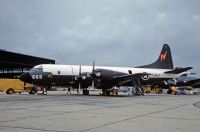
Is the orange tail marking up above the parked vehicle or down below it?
above

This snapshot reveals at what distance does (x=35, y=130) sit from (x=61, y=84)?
30721 millimetres

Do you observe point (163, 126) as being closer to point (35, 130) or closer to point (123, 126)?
point (123, 126)

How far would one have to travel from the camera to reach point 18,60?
98688mm

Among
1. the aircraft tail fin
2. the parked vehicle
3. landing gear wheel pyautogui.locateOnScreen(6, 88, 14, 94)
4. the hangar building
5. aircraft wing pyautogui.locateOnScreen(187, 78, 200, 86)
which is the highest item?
the hangar building

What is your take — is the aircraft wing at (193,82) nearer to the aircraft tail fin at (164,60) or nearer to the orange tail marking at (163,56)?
the aircraft tail fin at (164,60)

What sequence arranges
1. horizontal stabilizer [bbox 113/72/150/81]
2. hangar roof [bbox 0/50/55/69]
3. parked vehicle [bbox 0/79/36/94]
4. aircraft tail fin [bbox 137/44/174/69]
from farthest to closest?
hangar roof [bbox 0/50/55/69], aircraft tail fin [bbox 137/44/174/69], parked vehicle [bbox 0/79/36/94], horizontal stabilizer [bbox 113/72/150/81]

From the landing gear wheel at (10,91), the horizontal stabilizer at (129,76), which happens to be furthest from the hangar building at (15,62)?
the horizontal stabilizer at (129,76)

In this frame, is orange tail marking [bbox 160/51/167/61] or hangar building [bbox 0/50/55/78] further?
hangar building [bbox 0/50/55/78]

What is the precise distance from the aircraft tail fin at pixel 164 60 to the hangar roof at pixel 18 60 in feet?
160

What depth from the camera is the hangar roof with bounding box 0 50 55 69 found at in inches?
3563

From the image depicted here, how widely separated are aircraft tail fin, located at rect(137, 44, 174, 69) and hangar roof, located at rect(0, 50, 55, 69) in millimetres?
48769

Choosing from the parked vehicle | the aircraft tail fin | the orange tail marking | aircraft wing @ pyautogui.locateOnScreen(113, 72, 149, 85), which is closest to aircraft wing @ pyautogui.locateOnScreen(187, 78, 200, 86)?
the aircraft tail fin

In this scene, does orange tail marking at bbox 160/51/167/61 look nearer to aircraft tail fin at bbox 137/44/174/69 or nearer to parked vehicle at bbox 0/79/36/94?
aircraft tail fin at bbox 137/44/174/69

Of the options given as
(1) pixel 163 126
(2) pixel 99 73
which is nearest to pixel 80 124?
(1) pixel 163 126
